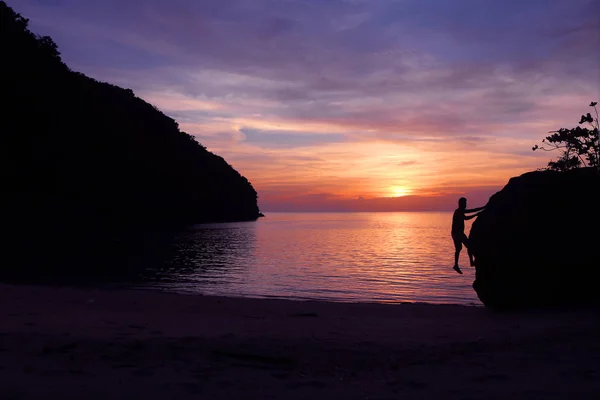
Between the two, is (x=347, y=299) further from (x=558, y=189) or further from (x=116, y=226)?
(x=116, y=226)

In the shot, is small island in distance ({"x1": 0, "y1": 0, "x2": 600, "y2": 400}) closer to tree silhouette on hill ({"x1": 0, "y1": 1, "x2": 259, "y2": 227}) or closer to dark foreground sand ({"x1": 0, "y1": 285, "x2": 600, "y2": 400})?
dark foreground sand ({"x1": 0, "y1": 285, "x2": 600, "y2": 400})

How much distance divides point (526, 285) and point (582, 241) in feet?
5.55

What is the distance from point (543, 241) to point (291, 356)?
7.46 meters

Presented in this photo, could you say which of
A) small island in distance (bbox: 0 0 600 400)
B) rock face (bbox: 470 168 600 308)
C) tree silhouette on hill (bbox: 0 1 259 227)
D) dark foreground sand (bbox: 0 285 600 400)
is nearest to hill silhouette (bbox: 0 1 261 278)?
tree silhouette on hill (bbox: 0 1 259 227)

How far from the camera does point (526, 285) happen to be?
39.5 feet

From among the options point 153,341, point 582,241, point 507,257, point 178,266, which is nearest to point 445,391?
point 153,341

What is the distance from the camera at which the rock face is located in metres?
11.6

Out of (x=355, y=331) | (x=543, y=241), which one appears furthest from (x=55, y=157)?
(x=543, y=241)

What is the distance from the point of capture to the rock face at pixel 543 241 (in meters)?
11.6

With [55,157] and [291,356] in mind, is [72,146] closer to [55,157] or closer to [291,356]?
[55,157]

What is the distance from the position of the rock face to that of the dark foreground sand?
2.85 feet

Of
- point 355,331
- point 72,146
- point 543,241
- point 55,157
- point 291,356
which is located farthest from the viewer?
point 72,146

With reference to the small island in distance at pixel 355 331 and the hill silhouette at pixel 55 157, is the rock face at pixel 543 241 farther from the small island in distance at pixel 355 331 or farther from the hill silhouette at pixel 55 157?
the hill silhouette at pixel 55 157

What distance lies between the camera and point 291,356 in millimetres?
7578
